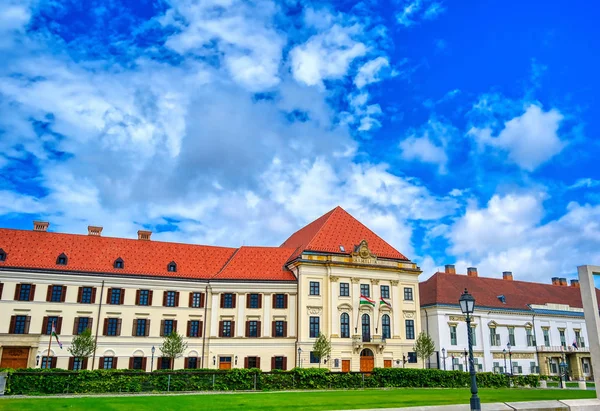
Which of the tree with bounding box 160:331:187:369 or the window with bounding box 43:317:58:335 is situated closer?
the window with bounding box 43:317:58:335

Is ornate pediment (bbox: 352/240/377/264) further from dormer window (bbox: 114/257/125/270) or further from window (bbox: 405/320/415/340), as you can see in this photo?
dormer window (bbox: 114/257/125/270)

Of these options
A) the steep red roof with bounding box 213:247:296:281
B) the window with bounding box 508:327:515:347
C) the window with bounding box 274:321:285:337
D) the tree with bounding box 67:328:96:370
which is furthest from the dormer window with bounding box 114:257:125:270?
the window with bounding box 508:327:515:347

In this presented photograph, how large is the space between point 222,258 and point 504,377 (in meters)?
32.4

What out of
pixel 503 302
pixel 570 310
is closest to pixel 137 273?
pixel 503 302

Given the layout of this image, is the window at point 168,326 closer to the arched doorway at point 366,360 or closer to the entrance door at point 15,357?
the entrance door at point 15,357

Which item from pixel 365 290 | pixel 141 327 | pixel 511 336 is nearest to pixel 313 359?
pixel 365 290

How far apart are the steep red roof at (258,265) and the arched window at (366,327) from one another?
352 inches

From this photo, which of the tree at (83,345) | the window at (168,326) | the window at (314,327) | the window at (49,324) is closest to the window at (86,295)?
the window at (49,324)

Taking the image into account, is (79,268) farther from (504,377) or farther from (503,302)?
(503,302)

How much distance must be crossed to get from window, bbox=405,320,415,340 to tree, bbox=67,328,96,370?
33192 millimetres

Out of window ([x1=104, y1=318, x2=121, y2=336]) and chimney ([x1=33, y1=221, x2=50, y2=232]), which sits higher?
chimney ([x1=33, y1=221, x2=50, y2=232])

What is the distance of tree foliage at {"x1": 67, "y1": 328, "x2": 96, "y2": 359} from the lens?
156 ft

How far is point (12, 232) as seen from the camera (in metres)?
53.6

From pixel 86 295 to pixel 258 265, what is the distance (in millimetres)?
18140
